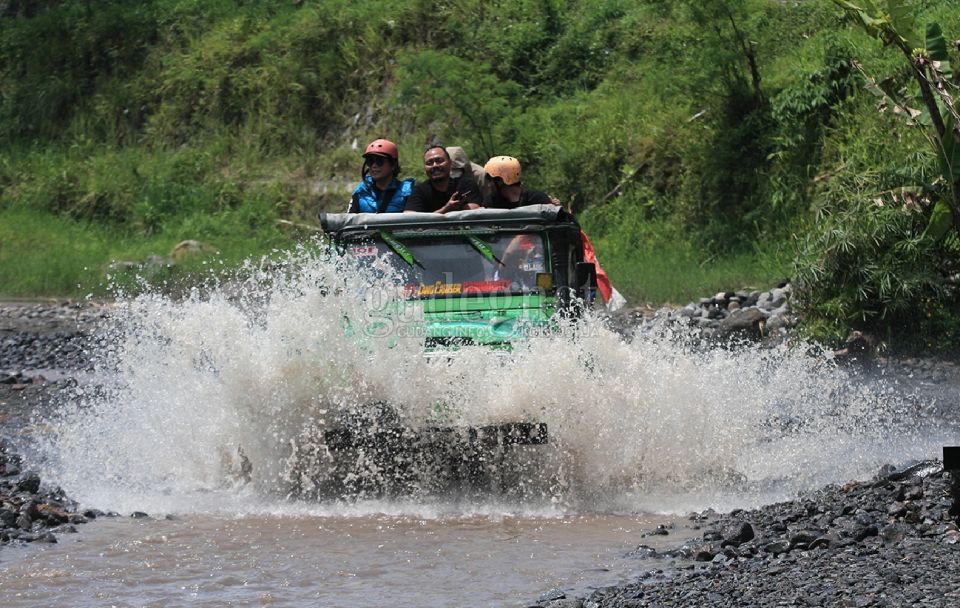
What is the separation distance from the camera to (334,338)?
25.9 ft

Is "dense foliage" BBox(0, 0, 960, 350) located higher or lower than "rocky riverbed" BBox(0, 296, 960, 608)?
higher

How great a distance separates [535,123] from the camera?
2061cm

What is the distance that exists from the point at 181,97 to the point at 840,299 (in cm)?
1701

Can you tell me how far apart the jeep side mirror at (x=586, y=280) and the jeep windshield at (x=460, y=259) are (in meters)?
0.29

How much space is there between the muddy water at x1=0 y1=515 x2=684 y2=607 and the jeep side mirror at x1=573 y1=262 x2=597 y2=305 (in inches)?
67.2

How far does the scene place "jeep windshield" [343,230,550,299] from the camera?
8.91 metres

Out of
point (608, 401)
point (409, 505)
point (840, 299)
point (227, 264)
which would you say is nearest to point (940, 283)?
point (840, 299)

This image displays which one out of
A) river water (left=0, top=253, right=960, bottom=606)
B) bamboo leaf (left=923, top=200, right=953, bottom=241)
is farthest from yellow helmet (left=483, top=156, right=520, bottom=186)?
bamboo leaf (left=923, top=200, right=953, bottom=241)

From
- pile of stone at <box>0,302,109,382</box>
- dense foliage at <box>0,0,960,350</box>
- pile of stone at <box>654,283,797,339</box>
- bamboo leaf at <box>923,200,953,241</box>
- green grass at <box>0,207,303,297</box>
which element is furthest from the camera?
green grass at <box>0,207,303,297</box>

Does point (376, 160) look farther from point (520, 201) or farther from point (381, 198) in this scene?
point (520, 201)

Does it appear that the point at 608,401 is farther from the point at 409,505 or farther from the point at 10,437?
the point at 10,437

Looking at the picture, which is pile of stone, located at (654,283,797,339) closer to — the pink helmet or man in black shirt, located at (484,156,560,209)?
man in black shirt, located at (484,156,560,209)

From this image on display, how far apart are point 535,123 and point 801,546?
14.9m

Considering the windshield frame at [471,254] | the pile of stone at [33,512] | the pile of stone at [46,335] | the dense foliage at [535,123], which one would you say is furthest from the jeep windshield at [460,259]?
the pile of stone at [46,335]
